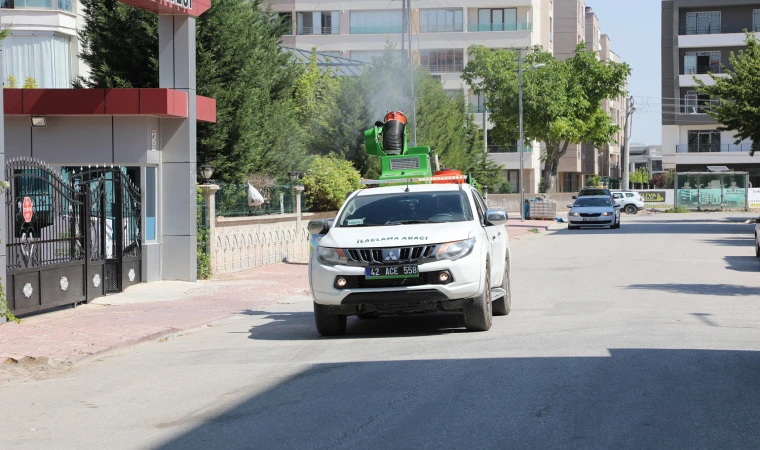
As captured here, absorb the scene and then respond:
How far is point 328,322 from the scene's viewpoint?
12055 millimetres

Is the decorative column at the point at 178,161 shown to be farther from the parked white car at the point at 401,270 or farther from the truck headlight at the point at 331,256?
the truck headlight at the point at 331,256

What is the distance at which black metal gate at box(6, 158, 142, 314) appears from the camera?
46.8 feet

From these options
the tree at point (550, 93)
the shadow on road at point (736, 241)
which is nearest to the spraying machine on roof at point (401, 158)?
the shadow on road at point (736, 241)

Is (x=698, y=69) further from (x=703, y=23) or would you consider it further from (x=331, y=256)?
(x=331, y=256)

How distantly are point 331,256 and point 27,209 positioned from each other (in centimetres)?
535

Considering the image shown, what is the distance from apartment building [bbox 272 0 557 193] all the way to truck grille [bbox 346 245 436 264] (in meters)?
67.4

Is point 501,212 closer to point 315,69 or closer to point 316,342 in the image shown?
point 316,342

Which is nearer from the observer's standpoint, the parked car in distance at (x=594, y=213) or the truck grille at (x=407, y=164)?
the truck grille at (x=407, y=164)

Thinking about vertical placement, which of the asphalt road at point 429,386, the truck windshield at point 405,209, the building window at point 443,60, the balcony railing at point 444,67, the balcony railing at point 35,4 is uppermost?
the building window at point 443,60

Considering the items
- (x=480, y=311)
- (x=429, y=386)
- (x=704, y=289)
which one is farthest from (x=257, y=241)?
(x=429, y=386)

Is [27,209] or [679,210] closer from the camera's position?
[27,209]

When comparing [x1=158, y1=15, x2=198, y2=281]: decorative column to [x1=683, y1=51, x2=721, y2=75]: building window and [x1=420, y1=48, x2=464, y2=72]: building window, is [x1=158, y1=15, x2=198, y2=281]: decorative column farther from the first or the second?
[x1=683, y1=51, x2=721, y2=75]: building window

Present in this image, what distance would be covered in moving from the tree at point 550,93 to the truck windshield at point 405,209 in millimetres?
49138

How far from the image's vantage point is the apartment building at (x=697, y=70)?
3191 inches
